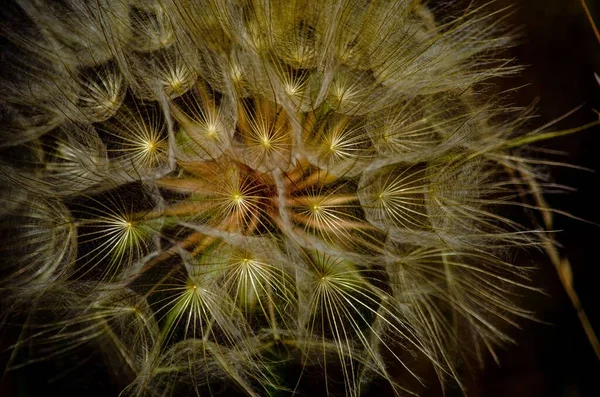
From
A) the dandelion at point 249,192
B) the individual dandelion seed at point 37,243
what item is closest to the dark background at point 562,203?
the dandelion at point 249,192

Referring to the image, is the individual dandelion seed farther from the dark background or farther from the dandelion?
the dark background

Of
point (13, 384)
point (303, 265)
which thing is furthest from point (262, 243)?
point (13, 384)

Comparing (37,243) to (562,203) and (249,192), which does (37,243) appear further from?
(562,203)

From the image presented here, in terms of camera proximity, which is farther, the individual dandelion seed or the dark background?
the dark background

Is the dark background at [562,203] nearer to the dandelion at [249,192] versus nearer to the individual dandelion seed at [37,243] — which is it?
the dandelion at [249,192]

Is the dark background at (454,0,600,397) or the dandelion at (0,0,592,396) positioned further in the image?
the dark background at (454,0,600,397)

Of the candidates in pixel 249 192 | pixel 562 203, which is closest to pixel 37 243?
pixel 249 192

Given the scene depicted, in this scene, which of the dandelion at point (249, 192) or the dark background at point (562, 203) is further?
the dark background at point (562, 203)

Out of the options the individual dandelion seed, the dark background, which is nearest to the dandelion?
the individual dandelion seed
